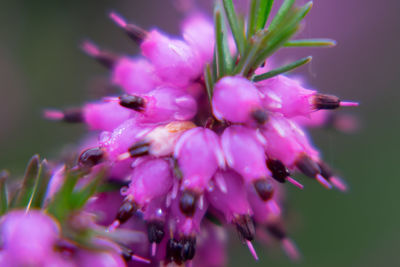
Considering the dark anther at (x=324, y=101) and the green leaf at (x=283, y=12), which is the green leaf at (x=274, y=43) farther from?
the dark anther at (x=324, y=101)

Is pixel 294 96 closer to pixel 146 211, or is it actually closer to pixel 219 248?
pixel 146 211

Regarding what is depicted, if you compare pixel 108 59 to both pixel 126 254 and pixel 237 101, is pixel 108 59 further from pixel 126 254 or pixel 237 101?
pixel 126 254

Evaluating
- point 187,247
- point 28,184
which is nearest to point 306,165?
point 187,247

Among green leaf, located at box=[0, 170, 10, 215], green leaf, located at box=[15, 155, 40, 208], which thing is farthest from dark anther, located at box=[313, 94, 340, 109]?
green leaf, located at box=[0, 170, 10, 215]

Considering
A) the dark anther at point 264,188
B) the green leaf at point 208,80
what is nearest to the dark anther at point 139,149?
the green leaf at point 208,80

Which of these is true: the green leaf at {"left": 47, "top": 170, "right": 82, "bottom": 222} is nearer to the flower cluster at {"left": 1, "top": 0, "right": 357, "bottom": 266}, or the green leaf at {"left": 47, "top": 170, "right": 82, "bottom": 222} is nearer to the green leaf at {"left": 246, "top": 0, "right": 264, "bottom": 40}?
the flower cluster at {"left": 1, "top": 0, "right": 357, "bottom": 266}

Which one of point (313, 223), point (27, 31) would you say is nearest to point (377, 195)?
point (313, 223)
